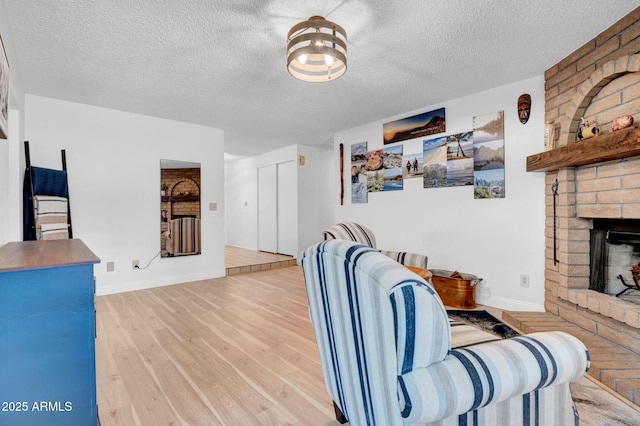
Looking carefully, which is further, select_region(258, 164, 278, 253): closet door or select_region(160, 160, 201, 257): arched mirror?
select_region(258, 164, 278, 253): closet door

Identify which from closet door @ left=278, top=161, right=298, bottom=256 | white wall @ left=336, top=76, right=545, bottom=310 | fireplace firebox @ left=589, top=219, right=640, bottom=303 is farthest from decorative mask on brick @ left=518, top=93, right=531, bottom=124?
closet door @ left=278, top=161, right=298, bottom=256

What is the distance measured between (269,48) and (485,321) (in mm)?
3003

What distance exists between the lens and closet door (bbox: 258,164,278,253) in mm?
6410

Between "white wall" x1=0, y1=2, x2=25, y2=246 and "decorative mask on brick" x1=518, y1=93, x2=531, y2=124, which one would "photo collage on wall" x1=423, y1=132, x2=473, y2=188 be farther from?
"white wall" x1=0, y1=2, x2=25, y2=246

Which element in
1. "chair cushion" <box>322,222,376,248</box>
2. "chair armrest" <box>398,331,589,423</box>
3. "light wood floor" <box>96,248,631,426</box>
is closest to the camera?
"chair armrest" <box>398,331,589,423</box>

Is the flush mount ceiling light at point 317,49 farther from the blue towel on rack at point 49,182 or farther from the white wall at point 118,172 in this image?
the white wall at point 118,172

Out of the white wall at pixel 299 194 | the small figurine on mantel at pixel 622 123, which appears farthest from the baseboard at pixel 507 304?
the white wall at pixel 299 194

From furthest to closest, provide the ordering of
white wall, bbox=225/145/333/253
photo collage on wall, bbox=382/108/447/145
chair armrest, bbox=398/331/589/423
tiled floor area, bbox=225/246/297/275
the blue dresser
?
white wall, bbox=225/145/333/253 → tiled floor area, bbox=225/246/297/275 → photo collage on wall, bbox=382/108/447/145 → the blue dresser → chair armrest, bbox=398/331/589/423

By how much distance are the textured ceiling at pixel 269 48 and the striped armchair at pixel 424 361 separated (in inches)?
68.7

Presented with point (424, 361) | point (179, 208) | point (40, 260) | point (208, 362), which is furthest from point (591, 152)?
point (179, 208)

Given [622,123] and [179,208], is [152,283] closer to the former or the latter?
[179,208]

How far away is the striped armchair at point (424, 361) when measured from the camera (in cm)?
80

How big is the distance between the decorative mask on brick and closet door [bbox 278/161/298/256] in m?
3.81

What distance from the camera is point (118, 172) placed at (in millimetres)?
3842
